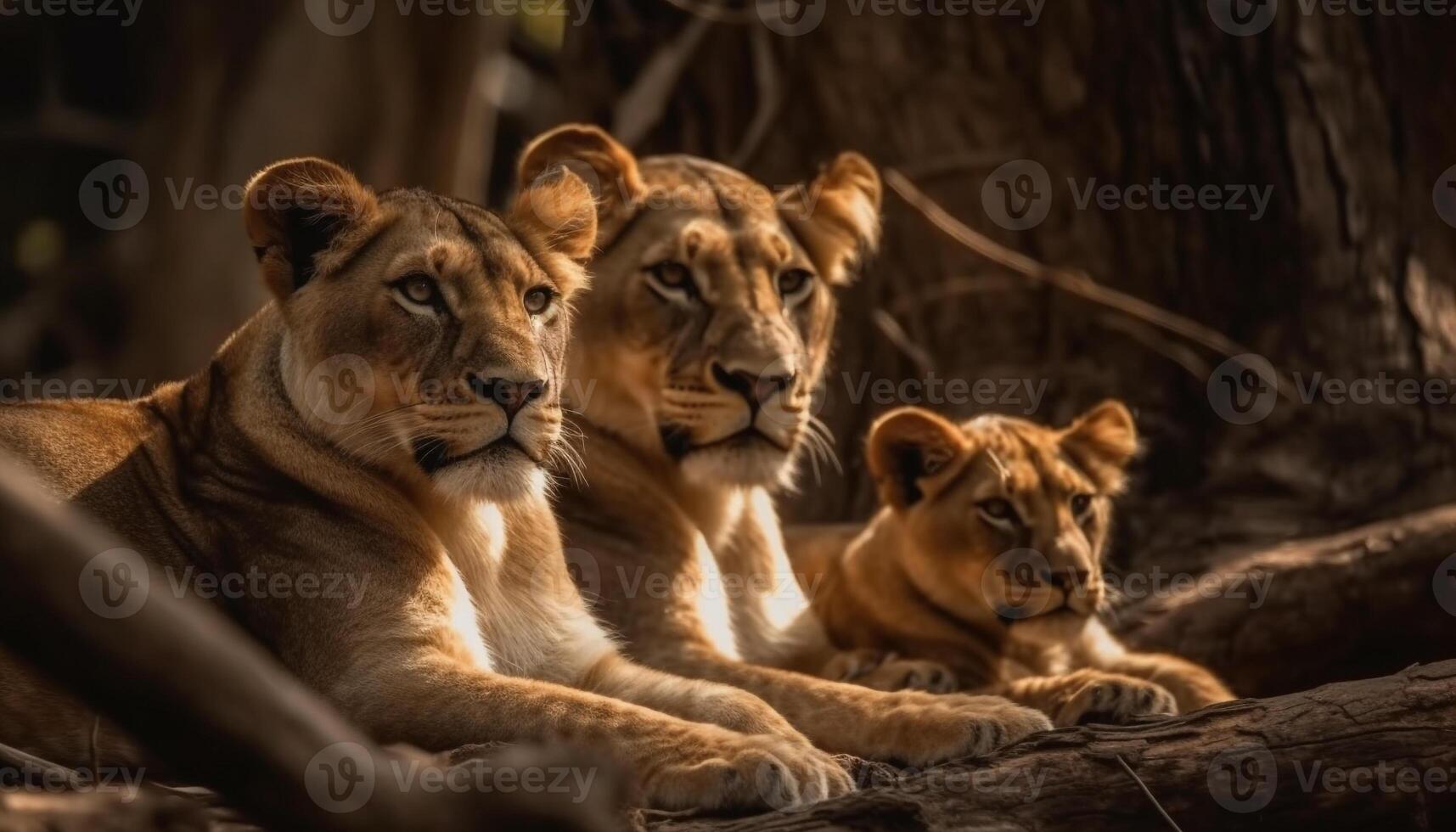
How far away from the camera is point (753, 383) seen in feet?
17.0

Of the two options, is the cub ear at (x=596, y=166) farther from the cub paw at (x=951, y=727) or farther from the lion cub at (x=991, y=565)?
the cub paw at (x=951, y=727)

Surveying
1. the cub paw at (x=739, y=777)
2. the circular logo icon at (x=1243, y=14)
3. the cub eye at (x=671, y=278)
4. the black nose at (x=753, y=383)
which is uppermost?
the circular logo icon at (x=1243, y=14)

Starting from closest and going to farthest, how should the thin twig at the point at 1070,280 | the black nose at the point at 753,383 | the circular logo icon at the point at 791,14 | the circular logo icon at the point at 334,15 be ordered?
the black nose at the point at 753,383
the thin twig at the point at 1070,280
the circular logo icon at the point at 791,14
the circular logo icon at the point at 334,15

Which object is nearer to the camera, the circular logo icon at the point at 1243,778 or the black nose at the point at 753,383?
the circular logo icon at the point at 1243,778

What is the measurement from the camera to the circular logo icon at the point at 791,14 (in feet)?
25.2

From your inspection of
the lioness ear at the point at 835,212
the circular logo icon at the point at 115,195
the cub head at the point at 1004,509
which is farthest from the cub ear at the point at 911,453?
the circular logo icon at the point at 115,195

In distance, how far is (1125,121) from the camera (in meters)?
7.23

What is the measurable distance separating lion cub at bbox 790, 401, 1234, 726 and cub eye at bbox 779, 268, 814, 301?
0.50 meters

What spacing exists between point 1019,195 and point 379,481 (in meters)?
3.88

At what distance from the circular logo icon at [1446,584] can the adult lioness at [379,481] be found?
9.91ft

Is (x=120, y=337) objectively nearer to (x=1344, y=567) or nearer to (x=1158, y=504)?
(x=1158, y=504)

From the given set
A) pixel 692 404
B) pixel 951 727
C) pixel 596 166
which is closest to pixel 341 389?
pixel 692 404

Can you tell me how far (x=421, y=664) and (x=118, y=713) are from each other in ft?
5.70

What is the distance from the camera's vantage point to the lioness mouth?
4.11 meters
